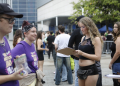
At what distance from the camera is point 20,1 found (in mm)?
53094

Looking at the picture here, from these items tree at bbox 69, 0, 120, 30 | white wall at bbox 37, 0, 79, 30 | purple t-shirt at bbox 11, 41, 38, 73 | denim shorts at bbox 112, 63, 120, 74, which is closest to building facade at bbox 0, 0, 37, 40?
white wall at bbox 37, 0, 79, 30

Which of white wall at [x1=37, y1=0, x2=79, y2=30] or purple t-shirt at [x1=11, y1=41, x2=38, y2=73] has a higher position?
white wall at [x1=37, y1=0, x2=79, y2=30]

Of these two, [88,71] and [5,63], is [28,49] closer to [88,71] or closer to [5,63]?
[5,63]

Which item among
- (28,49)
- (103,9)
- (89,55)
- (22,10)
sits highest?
(22,10)

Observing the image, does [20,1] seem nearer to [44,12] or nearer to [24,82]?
[44,12]

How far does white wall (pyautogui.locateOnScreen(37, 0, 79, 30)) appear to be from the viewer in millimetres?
38875

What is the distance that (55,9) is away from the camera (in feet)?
146

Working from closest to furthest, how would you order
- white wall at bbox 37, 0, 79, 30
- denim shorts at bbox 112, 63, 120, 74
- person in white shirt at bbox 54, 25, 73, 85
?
denim shorts at bbox 112, 63, 120, 74 → person in white shirt at bbox 54, 25, 73, 85 → white wall at bbox 37, 0, 79, 30

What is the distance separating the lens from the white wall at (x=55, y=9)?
38.9 metres

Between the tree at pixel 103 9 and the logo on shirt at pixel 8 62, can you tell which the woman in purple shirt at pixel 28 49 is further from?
the tree at pixel 103 9

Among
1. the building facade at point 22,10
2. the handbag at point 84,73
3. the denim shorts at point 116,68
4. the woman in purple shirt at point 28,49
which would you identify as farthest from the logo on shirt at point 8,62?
the building facade at point 22,10

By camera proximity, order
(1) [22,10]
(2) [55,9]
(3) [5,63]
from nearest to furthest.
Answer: (3) [5,63]
(2) [55,9]
(1) [22,10]

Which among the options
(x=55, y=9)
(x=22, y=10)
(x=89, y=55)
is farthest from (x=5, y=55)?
(x=22, y=10)

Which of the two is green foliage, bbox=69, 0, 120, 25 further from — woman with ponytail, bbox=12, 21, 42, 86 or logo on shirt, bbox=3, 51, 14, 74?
logo on shirt, bbox=3, 51, 14, 74
